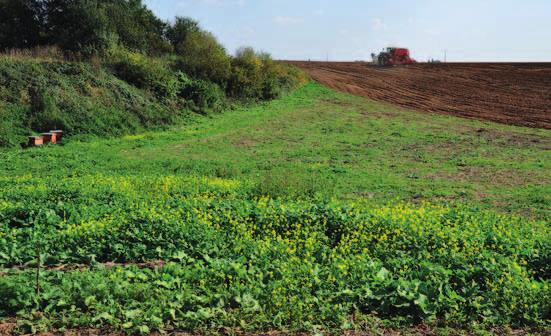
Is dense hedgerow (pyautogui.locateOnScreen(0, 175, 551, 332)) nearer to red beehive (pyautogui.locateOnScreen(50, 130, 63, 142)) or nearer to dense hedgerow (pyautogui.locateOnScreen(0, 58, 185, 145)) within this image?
red beehive (pyautogui.locateOnScreen(50, 130, 63, 142))

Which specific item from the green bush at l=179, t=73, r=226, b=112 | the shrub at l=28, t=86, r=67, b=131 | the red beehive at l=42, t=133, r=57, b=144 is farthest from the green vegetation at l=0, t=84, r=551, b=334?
the green bush at l=179, t=73, r=226, b=112

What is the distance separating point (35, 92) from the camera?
2027 cm

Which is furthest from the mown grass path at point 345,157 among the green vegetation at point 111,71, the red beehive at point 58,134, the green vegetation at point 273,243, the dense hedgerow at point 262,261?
the dense hedgerow at point 262,261

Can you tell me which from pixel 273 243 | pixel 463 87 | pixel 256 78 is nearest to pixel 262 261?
pixel 273 243

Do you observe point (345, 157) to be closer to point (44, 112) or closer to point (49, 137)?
point (49, 137)

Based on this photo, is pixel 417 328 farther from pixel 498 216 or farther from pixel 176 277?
pixel 498 216

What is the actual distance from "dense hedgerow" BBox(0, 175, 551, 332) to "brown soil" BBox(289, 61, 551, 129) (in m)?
19.2

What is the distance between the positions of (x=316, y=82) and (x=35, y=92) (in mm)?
22302

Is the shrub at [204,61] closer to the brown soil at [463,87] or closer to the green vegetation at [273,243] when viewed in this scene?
the brown soil at [463,87]

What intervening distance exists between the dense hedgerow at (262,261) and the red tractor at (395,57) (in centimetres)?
4525

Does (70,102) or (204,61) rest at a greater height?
(204,61)

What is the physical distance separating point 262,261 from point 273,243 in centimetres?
91

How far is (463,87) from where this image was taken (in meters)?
36.9

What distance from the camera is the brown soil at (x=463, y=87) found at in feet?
92.5
